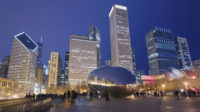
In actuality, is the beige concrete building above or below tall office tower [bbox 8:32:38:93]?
below

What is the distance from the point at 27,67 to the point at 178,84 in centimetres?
16070

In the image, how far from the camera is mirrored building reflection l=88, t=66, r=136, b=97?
29.3 metres

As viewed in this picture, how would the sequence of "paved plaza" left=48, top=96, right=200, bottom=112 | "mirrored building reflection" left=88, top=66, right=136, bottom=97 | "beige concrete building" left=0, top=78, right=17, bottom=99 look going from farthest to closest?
"beige concrete building" left=0, top=78, right=17, bottom=99, "mirrored building reflection" left=88, top=66, right=136, bottom=97, "paved plaza" left=48, top=96, right=200, bottom=112

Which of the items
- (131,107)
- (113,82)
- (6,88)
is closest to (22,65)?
(6,88)

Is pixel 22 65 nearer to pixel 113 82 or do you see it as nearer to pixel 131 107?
pixel 113 82

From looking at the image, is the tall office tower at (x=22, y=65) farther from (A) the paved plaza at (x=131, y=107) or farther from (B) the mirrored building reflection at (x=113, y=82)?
(A) the paved plaza at (x=131, y=107)

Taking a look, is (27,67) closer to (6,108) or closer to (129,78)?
(129,78)

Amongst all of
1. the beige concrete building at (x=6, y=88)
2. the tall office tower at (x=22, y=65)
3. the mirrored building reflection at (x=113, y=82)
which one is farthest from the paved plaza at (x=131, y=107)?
the tall office tower at (x=22, y=65)

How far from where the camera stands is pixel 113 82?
29422 millimetres

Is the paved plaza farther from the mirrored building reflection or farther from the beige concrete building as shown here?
the beige concrete building

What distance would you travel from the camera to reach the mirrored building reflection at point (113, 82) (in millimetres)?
29297

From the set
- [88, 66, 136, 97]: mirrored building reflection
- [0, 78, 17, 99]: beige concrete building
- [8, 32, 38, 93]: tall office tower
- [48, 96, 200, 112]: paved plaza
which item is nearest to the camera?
[48, 96, 200, 112]: paved plaza

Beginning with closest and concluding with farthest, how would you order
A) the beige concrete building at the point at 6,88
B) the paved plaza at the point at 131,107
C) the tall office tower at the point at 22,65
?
the paved plaza at the point at 131,107, the beige concrete building at the point at 6,88, the tall office tower at the point at 22,65

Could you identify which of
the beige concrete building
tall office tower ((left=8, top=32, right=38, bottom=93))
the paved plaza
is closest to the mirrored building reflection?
the paved plaza
